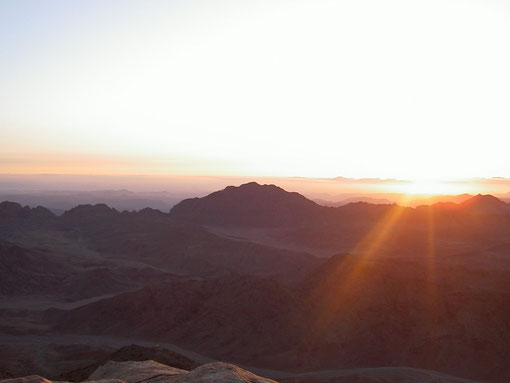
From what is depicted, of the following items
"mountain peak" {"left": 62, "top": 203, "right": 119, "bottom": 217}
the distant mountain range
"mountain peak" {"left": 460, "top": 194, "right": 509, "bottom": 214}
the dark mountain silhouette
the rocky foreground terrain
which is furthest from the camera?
"mountain peak" {"left": 62, "top": 203, "right": 119, "bottom": 217}

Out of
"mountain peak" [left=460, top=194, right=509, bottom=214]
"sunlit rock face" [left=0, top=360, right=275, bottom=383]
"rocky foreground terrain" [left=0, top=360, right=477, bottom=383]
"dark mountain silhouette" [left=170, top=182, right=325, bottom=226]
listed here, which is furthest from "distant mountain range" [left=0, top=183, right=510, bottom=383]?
"mountain peak" [left=460, top=194, right=509, bottom=214]

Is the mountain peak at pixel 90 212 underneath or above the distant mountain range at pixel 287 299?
above

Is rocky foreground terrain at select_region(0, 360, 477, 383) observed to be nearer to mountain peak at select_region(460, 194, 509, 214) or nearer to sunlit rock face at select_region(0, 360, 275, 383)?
sunlit rock face at select_region(0, 360, 275, 383)

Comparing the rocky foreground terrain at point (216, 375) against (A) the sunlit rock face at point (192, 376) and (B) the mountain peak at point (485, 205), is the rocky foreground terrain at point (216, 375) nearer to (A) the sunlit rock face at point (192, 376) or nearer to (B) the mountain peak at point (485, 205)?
(A) the sunlit rock face at point (192, 376)

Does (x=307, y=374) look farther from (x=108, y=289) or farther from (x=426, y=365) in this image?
(x=108, y=289)

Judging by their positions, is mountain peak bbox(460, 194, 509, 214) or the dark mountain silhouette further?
mountain peak bbox(460, 194, 509, 214)

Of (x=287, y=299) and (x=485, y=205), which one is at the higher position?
(x=485, y=205)

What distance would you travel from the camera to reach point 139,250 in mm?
90750

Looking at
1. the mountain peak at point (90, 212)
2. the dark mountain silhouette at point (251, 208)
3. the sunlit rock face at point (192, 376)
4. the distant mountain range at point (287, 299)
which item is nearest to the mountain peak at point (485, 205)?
the distant mountain range at point (287, 299)

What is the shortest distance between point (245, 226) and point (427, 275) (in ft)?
239

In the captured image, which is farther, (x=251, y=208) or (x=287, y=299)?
(x=251, y=208)

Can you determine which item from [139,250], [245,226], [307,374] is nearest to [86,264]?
[139,250]

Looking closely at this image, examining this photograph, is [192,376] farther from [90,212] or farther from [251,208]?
[90,212]

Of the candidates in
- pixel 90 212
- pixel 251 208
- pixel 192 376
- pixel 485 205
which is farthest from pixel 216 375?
pixel 485 205
